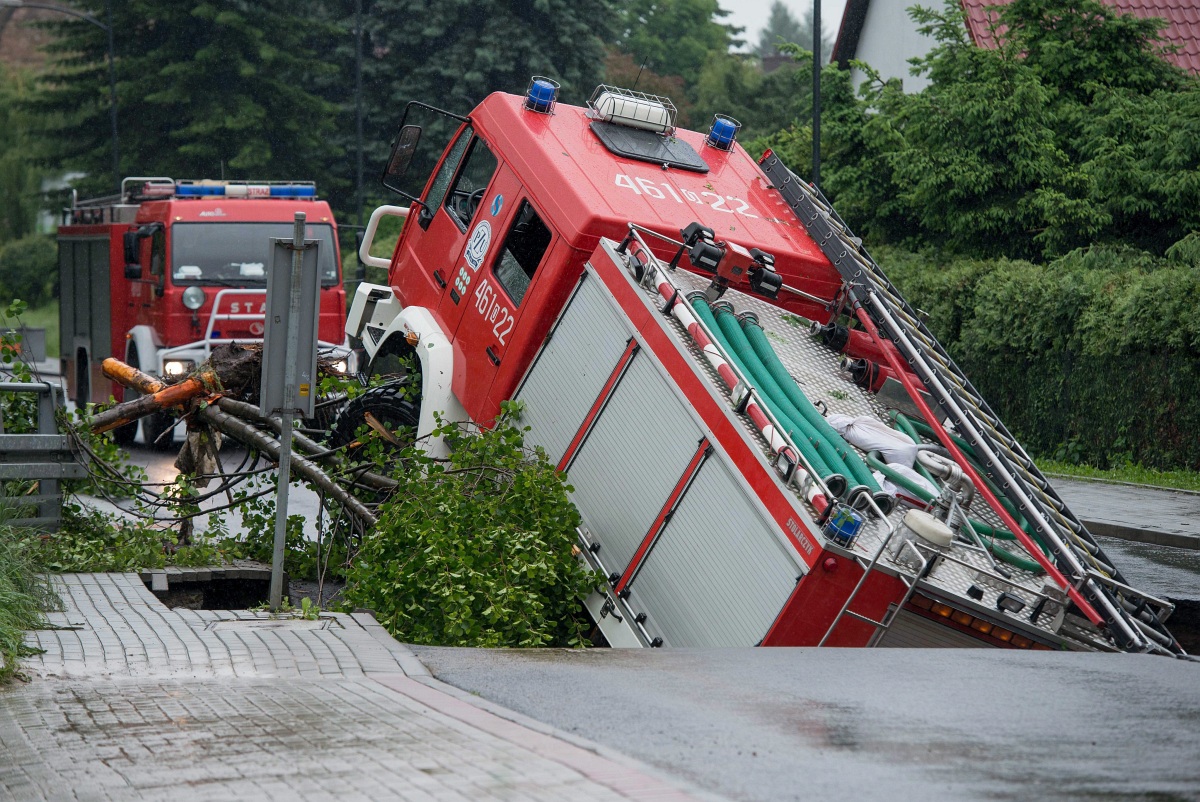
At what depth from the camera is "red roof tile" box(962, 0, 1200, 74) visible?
26.5 m

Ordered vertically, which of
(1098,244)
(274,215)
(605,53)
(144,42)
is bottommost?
(144,42)

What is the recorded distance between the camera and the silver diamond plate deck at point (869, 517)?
6.97 metres

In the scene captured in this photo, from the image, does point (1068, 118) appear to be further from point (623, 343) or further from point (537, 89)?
point (623, 343)

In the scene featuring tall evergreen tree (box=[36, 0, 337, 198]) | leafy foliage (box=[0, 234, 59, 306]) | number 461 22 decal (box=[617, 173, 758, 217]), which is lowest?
leafy foliage (box=[0, 234, 59, 306])

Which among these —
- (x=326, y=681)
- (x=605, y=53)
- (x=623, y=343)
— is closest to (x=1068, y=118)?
(x=623, y=343)

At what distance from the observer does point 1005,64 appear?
21375 millimetres

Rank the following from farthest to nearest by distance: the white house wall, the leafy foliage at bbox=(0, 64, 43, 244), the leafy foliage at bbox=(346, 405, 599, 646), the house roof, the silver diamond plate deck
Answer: the leafy foliage at bbox=(0, 64, 43, 244), the white house wall, the house roof, the leafy foliage at bbox=(346, 405, 599, 646), the silver diamond plate deck

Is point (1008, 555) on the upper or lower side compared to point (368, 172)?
upper

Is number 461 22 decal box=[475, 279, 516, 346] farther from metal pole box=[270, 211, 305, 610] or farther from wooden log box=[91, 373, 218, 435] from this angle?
wooden log box=[91, 373, 218, 435]

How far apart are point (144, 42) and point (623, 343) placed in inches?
1480

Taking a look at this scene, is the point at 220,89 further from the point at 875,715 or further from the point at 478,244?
the point at 875,715

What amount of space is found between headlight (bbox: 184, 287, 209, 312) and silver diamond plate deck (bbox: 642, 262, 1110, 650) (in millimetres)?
10327

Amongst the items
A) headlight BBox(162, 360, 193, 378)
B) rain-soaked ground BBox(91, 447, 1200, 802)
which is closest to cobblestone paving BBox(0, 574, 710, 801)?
rain-soaked ground BBox(91, 447, 1200, 802)

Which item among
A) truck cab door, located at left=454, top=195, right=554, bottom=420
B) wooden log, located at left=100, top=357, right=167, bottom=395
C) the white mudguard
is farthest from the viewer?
wooden log, located at left=100, top=357, right=167, bottom=395
